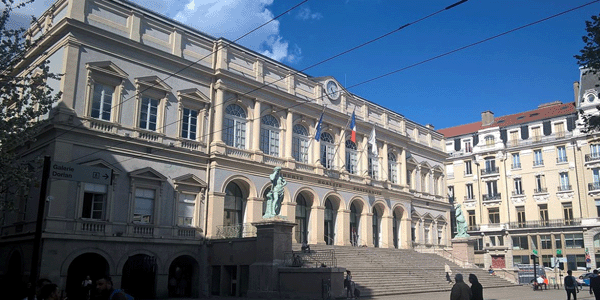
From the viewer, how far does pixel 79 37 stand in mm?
24125

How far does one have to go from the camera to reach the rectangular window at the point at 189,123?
28.0 m

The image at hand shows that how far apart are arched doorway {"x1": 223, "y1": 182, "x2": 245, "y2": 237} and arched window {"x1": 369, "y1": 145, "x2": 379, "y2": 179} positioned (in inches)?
494

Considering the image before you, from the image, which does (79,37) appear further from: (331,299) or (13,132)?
(331,299)

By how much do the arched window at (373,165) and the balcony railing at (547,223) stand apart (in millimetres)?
22500

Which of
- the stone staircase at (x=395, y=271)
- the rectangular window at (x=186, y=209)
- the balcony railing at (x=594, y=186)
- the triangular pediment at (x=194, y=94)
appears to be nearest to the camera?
the stone staircase at (x=395, y=271)

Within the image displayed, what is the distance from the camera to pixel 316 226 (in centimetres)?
3353

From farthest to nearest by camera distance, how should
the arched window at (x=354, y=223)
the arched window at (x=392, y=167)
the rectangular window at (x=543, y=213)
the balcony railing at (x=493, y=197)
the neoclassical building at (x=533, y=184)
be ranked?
the balcony railing at (x=493, y=197) → the rectangular window at (x=543, y=213) → the neoclassical building at (x=533, y=184) → the arched window at (x=392, y=167) → the arched window at (x=354, y=223)

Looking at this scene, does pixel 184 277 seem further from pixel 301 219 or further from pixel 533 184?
pixel 533 184

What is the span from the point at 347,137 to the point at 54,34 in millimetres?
20638

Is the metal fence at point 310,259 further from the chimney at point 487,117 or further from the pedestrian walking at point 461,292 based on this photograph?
the chimney at point 487,117

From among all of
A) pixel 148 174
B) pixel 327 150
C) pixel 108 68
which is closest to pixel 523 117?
pixel 327 150

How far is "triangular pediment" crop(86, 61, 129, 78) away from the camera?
24.5 metres

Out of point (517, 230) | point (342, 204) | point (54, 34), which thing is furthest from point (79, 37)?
point (517, 230)

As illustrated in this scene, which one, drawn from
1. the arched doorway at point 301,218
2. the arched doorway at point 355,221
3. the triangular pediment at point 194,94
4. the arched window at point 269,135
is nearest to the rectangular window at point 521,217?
Answer: the arched doorway at point 355,221
